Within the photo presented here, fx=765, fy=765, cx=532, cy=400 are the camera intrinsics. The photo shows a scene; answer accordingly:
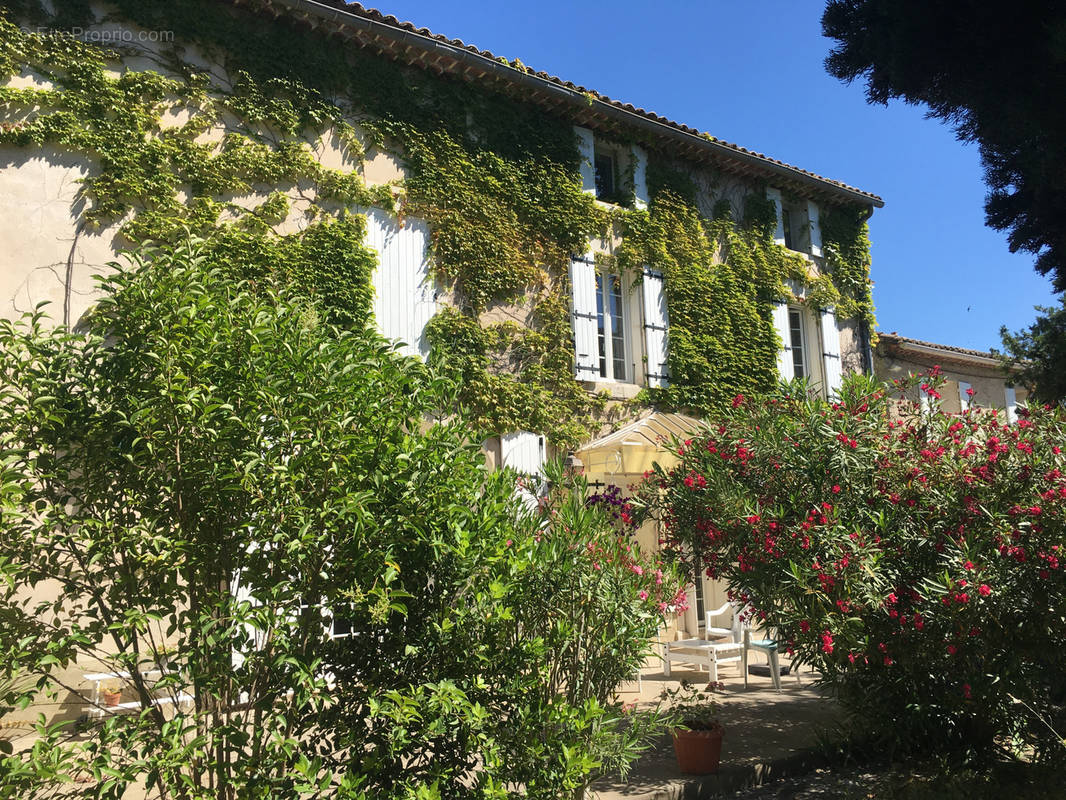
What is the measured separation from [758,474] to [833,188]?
1031 cm

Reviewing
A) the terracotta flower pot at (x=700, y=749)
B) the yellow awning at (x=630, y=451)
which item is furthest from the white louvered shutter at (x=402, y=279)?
the terracotta flower pot at (x=700, y=749)

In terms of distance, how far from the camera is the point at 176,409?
2.79 m

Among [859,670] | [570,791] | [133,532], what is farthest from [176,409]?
[859,670]

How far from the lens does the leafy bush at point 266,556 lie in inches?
108

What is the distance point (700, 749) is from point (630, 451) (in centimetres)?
484

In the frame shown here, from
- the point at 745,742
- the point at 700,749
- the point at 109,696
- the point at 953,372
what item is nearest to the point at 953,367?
the point at 953,372

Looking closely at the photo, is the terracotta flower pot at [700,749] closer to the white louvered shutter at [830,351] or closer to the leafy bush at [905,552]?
the leafy bush at [905,552]

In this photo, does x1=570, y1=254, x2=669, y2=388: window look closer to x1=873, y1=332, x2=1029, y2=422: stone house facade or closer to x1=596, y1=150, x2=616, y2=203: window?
x1=596, y1=150, x2=616, y2=203: window

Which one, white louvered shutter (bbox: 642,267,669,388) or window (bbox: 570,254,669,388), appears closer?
window (bbox: 570,254,669,388)

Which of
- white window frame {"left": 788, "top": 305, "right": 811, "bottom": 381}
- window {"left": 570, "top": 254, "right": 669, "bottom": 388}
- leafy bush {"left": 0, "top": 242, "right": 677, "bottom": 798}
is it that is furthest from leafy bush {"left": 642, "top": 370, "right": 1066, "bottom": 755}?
white window frame {"left": 788, "top": 305, "right": 811, "bottom": 381}

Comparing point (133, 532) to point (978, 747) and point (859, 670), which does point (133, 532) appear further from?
point (978, 747)

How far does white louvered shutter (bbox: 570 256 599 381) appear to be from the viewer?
1078cm

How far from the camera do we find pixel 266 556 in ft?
9.64

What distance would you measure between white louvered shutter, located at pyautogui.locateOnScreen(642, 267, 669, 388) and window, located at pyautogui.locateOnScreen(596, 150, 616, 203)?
1.41 meters
